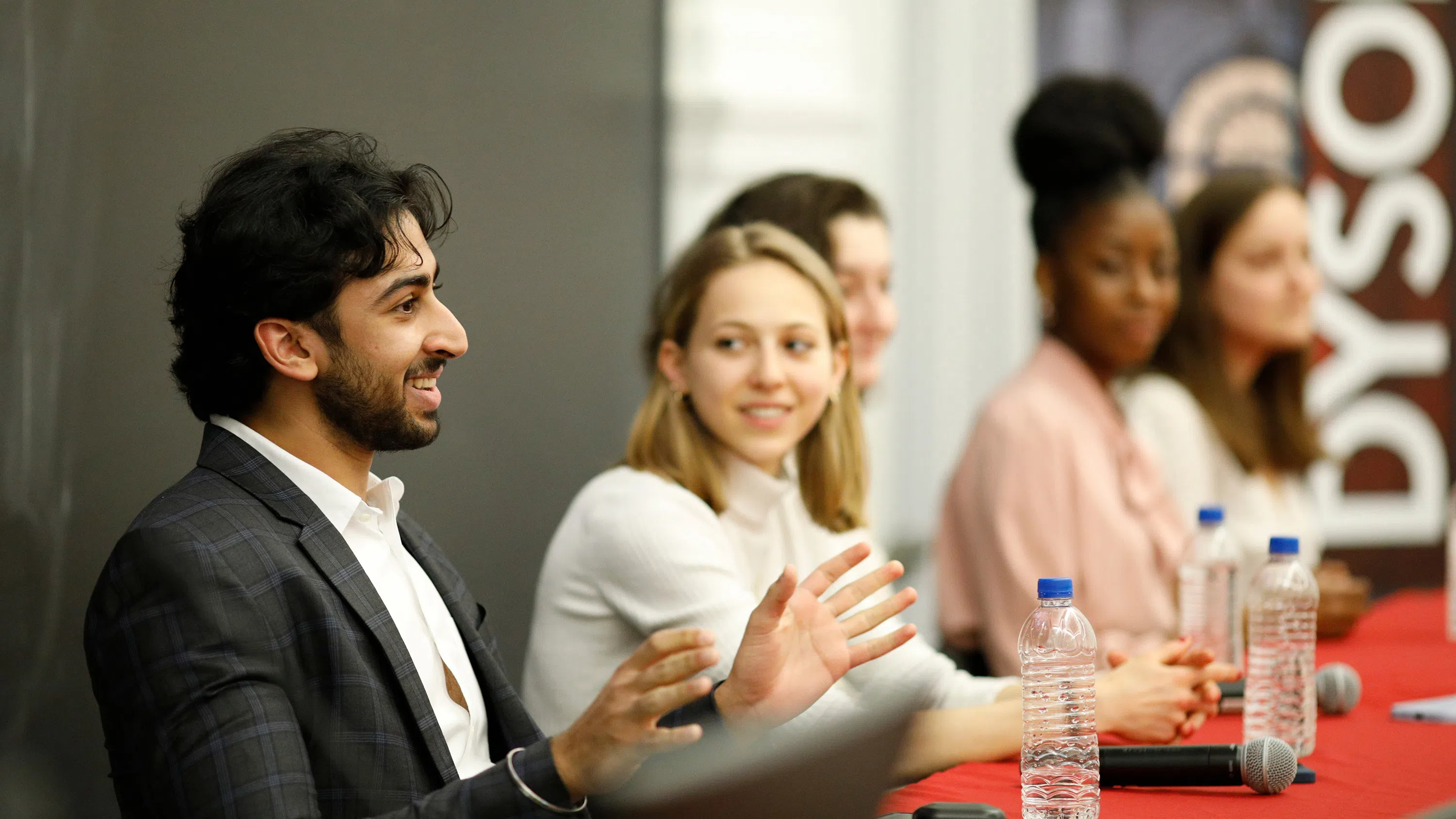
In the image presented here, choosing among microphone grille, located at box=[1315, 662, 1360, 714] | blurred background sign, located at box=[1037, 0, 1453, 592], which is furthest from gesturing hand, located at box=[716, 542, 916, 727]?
blurred background sign, located at box=[1037, 0, 1453, 592]

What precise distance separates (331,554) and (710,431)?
0.83 metres

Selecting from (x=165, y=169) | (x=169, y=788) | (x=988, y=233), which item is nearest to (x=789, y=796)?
(x=169, y=788)

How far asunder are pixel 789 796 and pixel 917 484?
9.09 feet

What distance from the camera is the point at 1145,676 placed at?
1828 mm

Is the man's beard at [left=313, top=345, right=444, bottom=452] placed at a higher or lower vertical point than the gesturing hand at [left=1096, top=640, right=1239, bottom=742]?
higher

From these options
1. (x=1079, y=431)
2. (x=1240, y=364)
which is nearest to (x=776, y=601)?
(x=1079, y=431)

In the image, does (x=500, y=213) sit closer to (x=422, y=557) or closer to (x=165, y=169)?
(x=165, y=169)

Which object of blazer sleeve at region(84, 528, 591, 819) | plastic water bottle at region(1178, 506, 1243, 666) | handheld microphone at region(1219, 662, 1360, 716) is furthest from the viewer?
plastic water bottle at region(1178, 506, 1243, 666)

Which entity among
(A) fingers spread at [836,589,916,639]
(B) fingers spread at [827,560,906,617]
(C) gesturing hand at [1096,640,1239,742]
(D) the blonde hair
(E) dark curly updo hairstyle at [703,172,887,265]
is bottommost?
(C) gesturing hand at [1096,640,1239,742]

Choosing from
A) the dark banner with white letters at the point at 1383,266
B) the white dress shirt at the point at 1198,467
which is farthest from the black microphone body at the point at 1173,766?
the dark banner with white letters at the point at 1383,266

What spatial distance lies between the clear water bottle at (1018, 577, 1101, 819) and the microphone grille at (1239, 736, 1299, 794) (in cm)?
16

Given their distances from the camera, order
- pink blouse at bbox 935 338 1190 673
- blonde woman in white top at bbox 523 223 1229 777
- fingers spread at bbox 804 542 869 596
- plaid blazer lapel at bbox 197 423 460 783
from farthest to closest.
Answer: pink blouse at bbox 935 338 1190 673
blonde woman in white top at bbox 523 223 1229 777
fingers spread at bbox 804 542 869 596
plaid blazer lapel at bbox 197 423 460 783

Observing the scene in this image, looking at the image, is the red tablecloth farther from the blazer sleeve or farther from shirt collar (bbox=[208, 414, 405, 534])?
shirt collar (bbox=[208, 414, 405, 534])

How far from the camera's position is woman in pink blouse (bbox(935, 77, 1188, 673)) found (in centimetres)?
281
